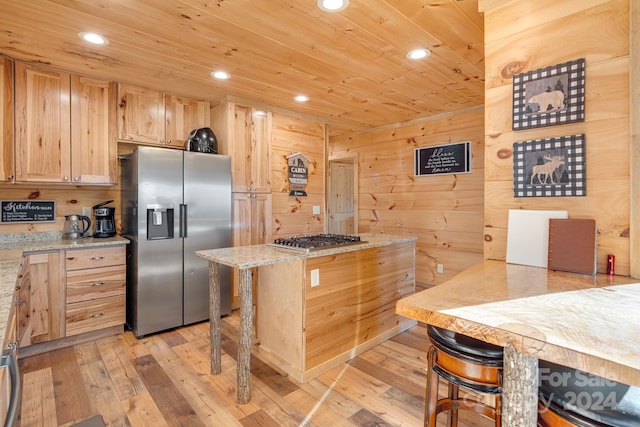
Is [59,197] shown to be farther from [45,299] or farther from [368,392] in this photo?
[368,392]

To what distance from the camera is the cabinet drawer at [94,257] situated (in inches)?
107

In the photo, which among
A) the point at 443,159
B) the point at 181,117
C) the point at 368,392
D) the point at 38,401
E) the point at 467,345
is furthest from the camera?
the point at 443,159

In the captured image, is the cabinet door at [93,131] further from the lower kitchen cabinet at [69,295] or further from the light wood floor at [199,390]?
the light wood floor at [199,390]

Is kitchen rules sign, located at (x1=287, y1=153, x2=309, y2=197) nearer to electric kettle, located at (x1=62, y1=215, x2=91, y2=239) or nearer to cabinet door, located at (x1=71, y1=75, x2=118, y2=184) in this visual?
cabinet door, located at (x1=71, y1=75, x2=118, y2=184)

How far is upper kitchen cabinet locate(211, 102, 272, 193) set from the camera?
359 centimetres

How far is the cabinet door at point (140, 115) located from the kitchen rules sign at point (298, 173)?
153 cm

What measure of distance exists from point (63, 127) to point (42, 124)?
0.14 metres

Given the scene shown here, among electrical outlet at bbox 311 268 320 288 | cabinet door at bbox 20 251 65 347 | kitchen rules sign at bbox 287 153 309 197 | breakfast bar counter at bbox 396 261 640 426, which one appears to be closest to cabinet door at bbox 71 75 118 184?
cabinet door at bbox 20 251 65 347

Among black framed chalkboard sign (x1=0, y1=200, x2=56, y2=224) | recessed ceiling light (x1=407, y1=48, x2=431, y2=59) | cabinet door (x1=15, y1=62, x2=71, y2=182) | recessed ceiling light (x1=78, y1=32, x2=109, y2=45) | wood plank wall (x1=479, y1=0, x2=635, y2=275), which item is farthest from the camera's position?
black framed chalkboard sign (x1=0, y1=200, x2=56, y2=224)

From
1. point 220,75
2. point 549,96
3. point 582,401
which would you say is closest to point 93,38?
point 220,75

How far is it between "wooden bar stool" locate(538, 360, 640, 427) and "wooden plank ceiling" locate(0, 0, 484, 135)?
198 centimetres

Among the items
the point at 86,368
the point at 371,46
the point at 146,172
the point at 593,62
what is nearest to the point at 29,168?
the point at 146,172

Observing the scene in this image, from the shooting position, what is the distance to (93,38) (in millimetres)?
2287

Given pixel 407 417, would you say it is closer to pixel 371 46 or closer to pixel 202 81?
pixel 371 46
